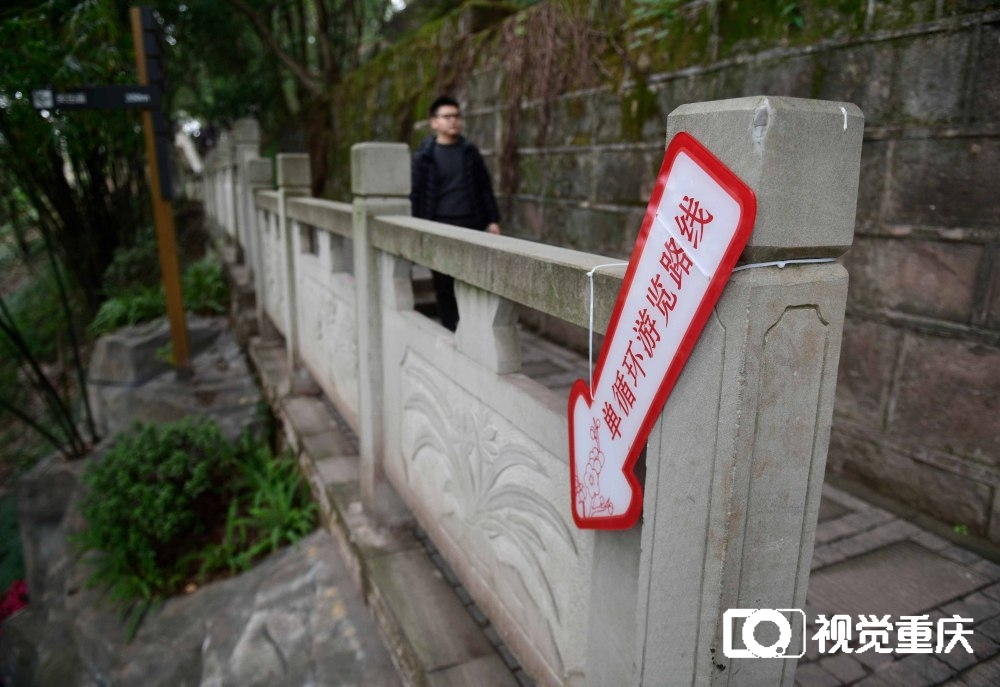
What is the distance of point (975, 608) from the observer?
2457 millimetres

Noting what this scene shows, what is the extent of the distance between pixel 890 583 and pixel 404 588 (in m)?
1.80

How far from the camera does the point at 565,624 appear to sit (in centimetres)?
182

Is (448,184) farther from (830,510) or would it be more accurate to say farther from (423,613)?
(830,510)

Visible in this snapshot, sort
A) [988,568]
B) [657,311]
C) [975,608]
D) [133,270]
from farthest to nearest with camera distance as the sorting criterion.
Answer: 1. [133,270]
2. [988,568]
3. [975,608]
4. [657,311]

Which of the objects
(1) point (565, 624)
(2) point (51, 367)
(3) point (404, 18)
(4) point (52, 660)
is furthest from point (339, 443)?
(3) point (404, 18)

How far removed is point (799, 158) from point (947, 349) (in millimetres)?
2191

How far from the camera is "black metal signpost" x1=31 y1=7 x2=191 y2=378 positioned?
17.2 feet

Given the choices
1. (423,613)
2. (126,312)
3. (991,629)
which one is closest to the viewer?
(991,629)

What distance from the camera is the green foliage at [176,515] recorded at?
3.86 metres

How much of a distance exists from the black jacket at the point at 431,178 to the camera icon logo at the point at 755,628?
335 centimetres

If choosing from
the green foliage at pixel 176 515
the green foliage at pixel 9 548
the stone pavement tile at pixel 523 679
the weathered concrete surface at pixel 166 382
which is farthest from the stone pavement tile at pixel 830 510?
the green foliage at pixel 9 548

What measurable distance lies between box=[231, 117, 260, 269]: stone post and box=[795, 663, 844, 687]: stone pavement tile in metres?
5.63

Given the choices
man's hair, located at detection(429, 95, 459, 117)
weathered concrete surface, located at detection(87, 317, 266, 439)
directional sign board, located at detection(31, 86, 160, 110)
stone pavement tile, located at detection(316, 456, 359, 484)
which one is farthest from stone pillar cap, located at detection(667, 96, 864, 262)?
directional sign board, located at detection(31, 86, 160, 110)

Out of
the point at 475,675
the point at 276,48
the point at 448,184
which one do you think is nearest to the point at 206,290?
the point at 448,184
